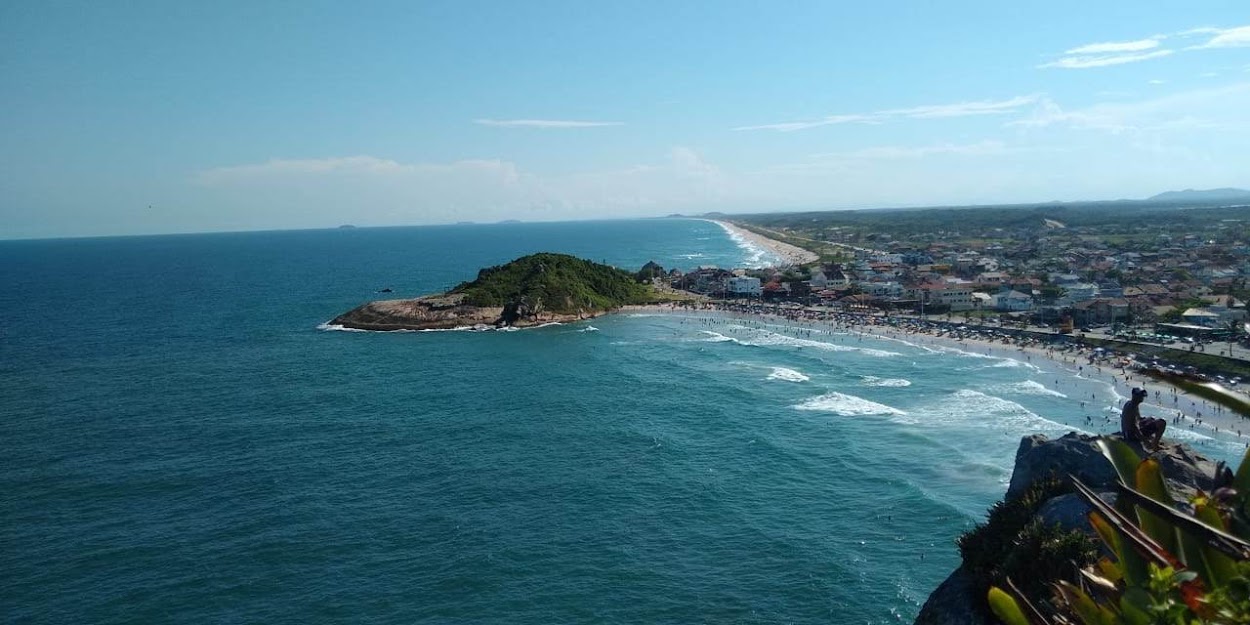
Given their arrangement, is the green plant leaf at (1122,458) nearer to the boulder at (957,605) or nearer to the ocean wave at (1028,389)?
the boulder at (957,605)

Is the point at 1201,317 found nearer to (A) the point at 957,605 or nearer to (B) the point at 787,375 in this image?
(B) the point at 787,375

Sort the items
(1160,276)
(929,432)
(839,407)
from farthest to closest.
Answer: (1160,276) → (839,407) → (929,432)

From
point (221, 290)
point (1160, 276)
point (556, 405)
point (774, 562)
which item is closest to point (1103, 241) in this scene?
point (1160, 276)

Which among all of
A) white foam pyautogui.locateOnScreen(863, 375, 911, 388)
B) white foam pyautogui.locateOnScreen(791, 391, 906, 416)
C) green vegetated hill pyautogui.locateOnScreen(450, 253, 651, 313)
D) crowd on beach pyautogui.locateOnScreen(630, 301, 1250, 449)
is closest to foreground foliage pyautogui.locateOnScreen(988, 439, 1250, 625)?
crowd on beach pyautogui.locateOnScreen(630, 301, 1250, 449)

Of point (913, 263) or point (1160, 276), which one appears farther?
point (913, 263)

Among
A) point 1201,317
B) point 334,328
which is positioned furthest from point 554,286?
point 1201,317

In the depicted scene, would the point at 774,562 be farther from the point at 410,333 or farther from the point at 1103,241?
the point at 1103,241
